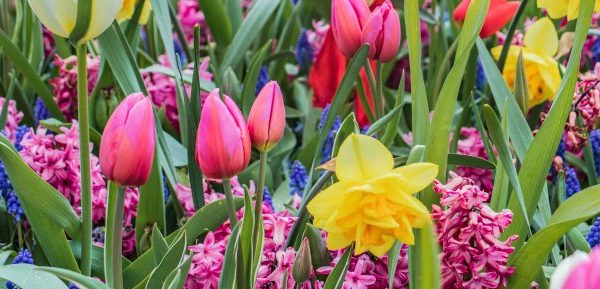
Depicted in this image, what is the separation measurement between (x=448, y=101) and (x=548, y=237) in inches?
6.4

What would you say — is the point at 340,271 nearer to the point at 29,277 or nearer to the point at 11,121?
the point at 29,277

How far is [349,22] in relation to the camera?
1083mm

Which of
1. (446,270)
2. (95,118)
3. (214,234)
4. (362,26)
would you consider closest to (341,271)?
(446,270)

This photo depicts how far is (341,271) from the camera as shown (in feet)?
2.88

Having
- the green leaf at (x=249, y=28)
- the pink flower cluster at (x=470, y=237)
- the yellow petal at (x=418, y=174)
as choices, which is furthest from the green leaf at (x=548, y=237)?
the green leaf at (x=249, y=28)

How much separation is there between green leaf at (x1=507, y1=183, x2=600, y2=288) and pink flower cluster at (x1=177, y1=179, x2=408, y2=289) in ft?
0.35

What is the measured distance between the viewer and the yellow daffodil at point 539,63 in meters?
1.42

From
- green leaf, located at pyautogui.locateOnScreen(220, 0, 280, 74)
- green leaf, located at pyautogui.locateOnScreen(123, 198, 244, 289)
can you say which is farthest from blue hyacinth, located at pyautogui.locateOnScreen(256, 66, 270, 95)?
green leaf, located at pyautogui.locateOnScreen(123, 198, 244, 289)

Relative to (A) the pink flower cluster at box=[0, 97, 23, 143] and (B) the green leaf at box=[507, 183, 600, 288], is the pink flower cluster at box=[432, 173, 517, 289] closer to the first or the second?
(B) the green leaf at box=[507, 183, 600, 288]

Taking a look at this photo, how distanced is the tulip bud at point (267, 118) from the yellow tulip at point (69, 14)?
15 cm

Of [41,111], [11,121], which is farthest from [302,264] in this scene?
[41,111]

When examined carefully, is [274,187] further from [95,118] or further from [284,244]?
[284,244]

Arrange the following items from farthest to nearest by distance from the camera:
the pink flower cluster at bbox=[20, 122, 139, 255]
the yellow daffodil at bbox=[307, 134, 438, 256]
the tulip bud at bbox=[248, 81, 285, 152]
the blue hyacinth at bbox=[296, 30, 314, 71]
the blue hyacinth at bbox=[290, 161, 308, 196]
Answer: the blue hyacinth at bbox=[296, 30, 314, 71] → the blue hyacinth at bbox=[290, 161, 308, 196] → the pink flower cluster at bbox=[20, 122, 139, 255] → the tulip bud at bbox=[248, 81, 285, 152] → the yellow daffodil at bbox=[307, 134, 438, 256]

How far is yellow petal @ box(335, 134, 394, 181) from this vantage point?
819mm
